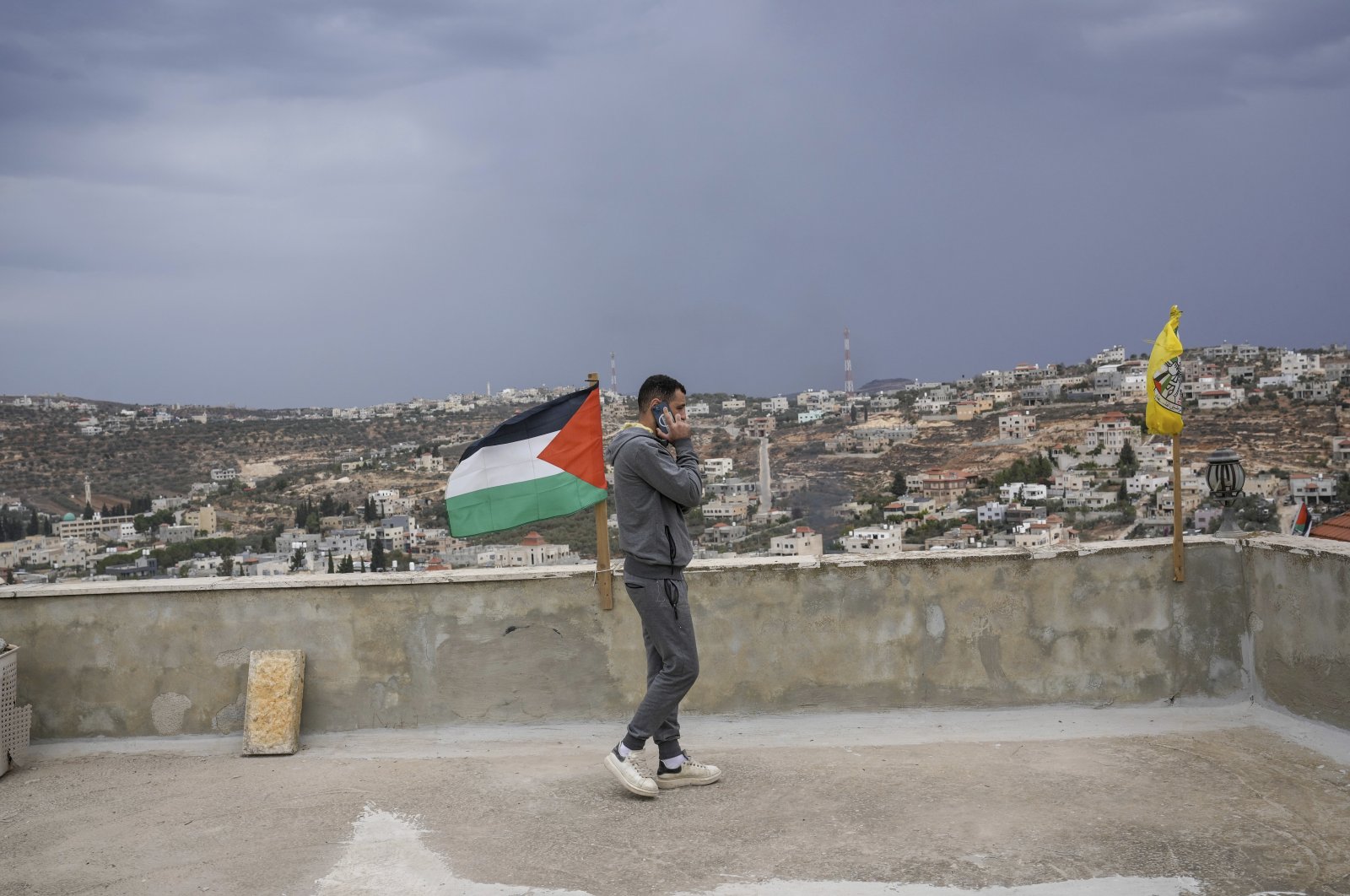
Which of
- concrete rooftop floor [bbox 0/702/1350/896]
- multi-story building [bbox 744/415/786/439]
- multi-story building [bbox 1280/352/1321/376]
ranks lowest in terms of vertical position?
concrete rooftop floor [bbox 0/702/1350/896]

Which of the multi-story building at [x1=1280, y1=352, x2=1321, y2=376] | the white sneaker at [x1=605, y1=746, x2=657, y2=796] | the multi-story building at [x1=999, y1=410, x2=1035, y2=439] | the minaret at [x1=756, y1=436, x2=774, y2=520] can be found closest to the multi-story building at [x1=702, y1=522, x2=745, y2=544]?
the minaret at [x1=756, y1=436, x2=774, y2=520]

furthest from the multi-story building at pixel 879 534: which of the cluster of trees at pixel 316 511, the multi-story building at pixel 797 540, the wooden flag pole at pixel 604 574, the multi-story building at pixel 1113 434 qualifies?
the cluster of trees at pixel 316 511

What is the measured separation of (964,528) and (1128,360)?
23.7 metres

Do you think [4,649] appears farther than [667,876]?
Yes

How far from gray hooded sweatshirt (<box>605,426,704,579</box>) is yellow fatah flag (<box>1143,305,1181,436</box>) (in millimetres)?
2883

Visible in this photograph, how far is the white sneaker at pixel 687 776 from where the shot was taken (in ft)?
16.0

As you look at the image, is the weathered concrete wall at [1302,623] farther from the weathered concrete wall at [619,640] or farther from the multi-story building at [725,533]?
the multi-story building at [725,533]

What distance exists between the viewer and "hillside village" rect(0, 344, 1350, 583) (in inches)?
983

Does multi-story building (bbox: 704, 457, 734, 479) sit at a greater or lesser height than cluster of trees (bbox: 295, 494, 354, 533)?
greater

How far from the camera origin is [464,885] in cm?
394

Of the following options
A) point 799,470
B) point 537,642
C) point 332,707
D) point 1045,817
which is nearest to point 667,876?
point 1045,817

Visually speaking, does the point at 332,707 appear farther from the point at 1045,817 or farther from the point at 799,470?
the point at 799,470

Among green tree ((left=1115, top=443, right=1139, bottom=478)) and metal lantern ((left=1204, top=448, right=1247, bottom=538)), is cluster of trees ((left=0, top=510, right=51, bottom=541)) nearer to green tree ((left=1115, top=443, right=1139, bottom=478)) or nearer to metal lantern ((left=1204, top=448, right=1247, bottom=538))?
green tree ((left=1115, top=443, right=1139, bottom=478))

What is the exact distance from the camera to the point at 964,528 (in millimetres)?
27141
